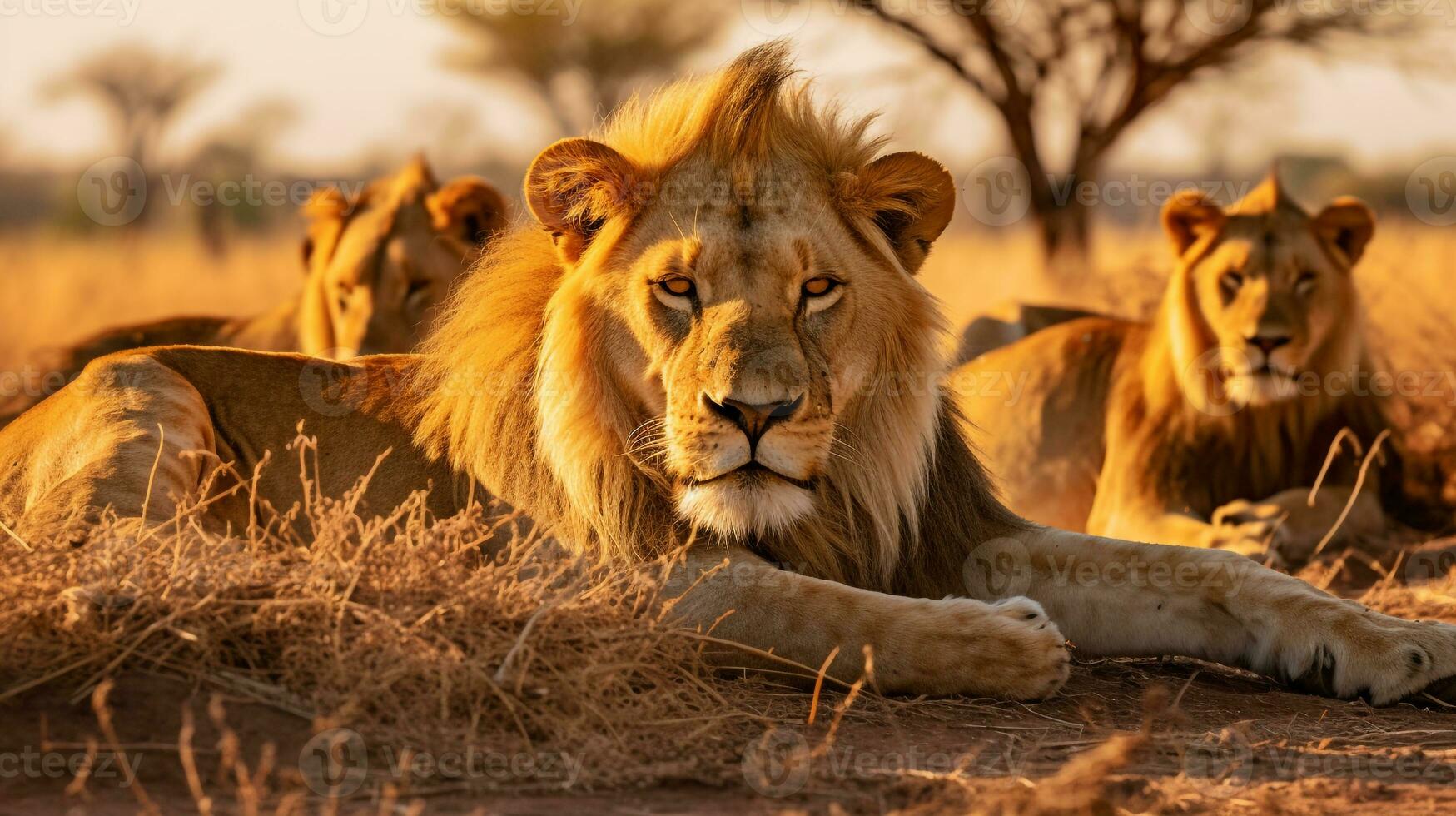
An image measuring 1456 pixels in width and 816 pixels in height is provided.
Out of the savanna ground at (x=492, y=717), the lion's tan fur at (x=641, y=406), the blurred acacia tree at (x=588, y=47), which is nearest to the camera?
the savanna ground at (x=492, y=717)

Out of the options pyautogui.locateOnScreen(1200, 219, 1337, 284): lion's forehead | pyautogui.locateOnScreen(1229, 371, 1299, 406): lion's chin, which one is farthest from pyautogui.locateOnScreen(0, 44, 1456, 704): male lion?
pyautogui.locateOnScreen(1200, 219, 1337, 284): lion's forehead

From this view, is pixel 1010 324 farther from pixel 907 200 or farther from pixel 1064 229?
pixel 1064 229

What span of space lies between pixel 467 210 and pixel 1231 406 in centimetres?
363

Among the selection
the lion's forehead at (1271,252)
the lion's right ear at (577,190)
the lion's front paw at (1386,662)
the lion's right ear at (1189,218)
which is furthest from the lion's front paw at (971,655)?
the lion's right ear at (1189,218)

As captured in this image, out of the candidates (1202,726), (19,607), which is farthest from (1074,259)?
(19,607)

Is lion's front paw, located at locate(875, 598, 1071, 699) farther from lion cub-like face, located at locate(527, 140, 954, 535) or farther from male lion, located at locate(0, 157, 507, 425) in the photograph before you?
male lion, located at locate(0, 157, 507, 425)

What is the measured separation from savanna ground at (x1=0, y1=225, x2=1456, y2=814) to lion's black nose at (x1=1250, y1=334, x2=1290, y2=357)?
3272mm

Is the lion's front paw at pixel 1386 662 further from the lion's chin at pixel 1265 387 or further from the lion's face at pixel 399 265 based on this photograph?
the lion's face at pixel 399 265

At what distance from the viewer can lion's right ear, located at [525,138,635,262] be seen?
13.5 ft

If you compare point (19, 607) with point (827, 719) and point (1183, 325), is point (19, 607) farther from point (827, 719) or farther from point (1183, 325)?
point (1183, 325)

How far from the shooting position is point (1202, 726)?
3812 millimetres

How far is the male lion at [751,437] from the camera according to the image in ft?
12.4

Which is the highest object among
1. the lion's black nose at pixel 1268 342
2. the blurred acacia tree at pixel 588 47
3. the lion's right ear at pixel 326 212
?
the blurred acacia tree at pixel 588 47

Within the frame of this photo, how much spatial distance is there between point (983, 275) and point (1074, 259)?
2.52 m
